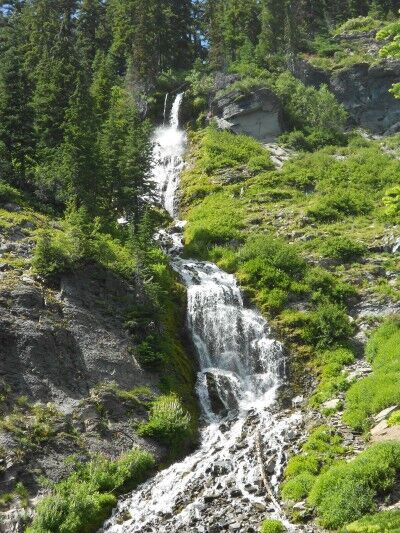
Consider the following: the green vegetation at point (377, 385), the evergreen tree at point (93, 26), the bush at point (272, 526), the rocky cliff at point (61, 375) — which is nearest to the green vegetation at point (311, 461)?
the green vegetation at point (377, 385)

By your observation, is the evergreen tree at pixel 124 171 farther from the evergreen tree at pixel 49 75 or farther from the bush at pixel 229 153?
the bush at pixel 229 153

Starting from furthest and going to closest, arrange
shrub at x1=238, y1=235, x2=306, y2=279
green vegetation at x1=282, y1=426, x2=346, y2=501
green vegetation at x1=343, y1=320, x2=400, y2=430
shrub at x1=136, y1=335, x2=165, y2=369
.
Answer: shrub at x1=238, y1=235, x2=306, y2=279, shrub at x1=136, y1=335, x2=165, y2=369, green vegetation at x1=343, y1=320, x2=400, y2=430, green vegetation at x1=282, y1=426, x2=346, y2=501

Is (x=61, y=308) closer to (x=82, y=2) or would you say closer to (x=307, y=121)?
(x=307, y=121)

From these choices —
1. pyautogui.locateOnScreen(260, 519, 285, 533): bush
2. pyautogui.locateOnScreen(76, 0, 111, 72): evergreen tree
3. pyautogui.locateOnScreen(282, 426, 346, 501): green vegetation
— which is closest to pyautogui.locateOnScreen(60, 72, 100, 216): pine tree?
pyautogui.locateOnScreen(282, 426, 346, 501): green vegetation

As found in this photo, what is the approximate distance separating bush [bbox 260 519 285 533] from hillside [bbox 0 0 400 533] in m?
0.05

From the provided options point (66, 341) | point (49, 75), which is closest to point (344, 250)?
point (66, 341)

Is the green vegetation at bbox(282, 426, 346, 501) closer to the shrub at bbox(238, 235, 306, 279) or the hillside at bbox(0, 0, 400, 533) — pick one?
the hillside at bbox(0, 0, 400, 533)

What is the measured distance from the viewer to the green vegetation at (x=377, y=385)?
2214 centimetres

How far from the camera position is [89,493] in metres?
19.1

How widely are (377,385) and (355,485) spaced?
24.6ft

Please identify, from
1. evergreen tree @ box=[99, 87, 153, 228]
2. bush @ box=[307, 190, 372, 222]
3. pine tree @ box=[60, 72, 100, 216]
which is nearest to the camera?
pine tree @ box=[60, 72, 100, 216]

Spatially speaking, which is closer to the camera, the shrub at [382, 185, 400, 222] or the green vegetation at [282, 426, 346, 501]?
the shrub at [382, 185, 400, 222]

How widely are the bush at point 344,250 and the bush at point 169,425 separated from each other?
16.6m

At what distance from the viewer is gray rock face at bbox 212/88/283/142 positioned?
5828cm
